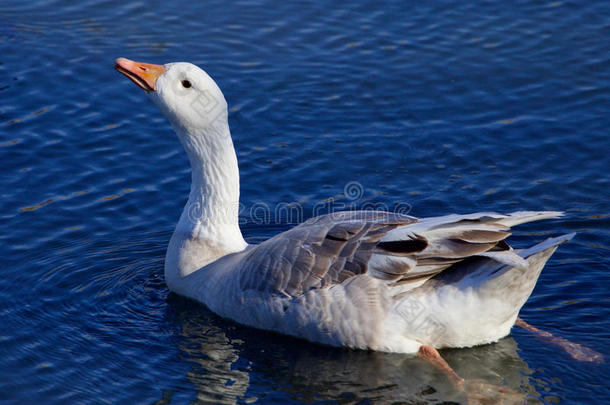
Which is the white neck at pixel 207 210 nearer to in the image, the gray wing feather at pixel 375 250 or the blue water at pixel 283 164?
the blue water at pixel 283 164

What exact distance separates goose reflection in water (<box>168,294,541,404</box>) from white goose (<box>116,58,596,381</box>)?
0.14 m

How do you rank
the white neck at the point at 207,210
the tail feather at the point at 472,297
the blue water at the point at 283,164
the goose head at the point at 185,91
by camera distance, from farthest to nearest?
the white neck at the point at 207,210 < the goose head at the point at 185,91 < the blue water at the point at 283,164 < the tail feather at the point at 472,297

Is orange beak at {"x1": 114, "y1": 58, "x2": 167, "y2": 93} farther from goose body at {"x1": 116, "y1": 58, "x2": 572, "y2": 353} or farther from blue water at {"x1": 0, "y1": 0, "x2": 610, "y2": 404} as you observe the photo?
blue water at {"x1": 0, "y1": 0, "x2": 610, "y2": 404}

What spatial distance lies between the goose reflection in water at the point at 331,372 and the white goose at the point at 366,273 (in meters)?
0.14

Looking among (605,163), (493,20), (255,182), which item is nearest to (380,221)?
(255,182)

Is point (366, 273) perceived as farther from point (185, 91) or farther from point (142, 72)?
point (142, 72)

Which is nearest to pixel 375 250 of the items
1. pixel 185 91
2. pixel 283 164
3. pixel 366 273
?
pixel 366 273

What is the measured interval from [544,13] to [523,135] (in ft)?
13.8

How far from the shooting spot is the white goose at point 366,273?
800cm

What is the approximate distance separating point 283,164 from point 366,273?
3.97m

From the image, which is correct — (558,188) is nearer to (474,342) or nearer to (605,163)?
(605,163)

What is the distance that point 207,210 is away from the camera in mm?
9508

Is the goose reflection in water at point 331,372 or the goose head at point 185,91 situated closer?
the goose reflection in water at point 331,372

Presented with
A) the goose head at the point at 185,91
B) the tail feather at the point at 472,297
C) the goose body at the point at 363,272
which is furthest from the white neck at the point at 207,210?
the tail feather at the point at 472,297
